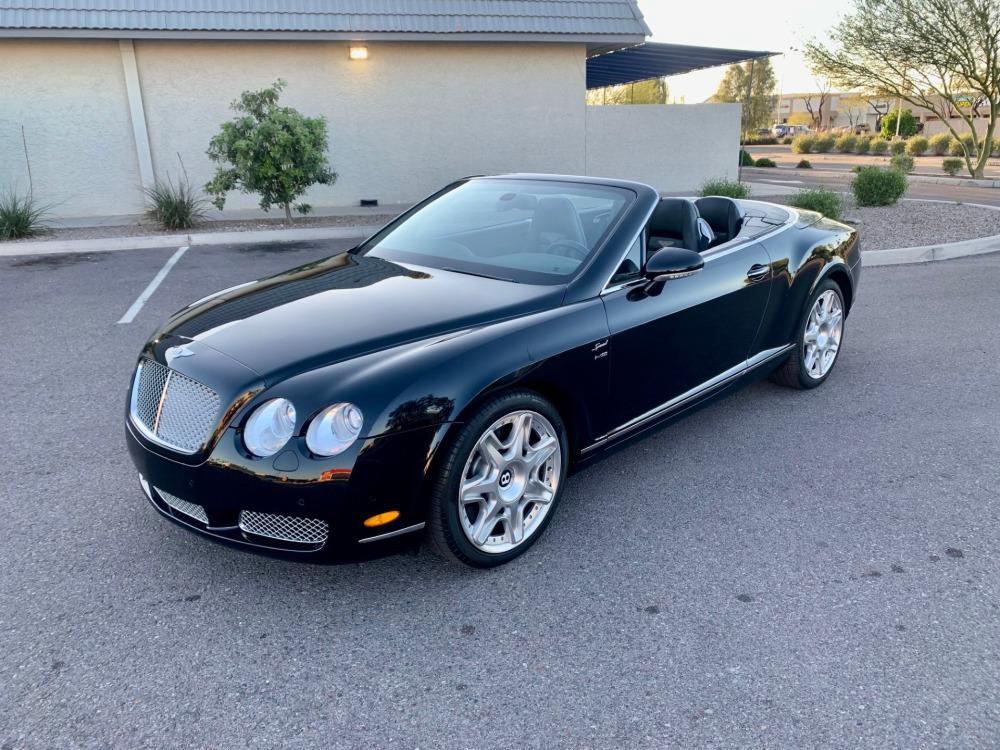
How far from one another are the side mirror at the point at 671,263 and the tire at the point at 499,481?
0.88 meters

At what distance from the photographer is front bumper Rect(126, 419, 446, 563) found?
2684mm

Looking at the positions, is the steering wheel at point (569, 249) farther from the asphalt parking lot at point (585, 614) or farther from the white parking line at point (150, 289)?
the white parking line at point (150, 289)

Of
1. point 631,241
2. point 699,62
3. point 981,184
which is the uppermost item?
point 699,62

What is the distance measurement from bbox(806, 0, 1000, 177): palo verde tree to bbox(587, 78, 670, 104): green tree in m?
24.8

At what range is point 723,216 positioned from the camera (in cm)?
477

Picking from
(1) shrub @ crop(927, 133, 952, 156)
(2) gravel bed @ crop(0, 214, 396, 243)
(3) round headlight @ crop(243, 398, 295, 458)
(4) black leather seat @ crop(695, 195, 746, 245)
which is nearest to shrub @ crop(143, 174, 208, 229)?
(2) gravel bed @ crop(0, 214, 396, 243)

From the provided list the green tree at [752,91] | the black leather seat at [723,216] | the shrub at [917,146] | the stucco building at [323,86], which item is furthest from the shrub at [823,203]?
the green tree at [752,91]

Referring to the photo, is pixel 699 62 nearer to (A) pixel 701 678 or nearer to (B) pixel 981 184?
(B) pixel 981 184

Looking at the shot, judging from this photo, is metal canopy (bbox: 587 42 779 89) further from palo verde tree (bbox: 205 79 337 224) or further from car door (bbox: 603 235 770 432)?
car door (bbox: 603 235 770 432)

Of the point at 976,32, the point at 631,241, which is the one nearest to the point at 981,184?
the point at 976,32

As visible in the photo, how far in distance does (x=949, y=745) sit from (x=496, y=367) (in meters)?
1.84

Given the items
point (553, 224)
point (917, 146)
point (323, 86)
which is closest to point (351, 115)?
point (323, 86)

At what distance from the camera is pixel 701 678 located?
8.44 ft

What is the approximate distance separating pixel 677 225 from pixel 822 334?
159 cm
